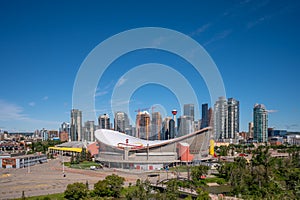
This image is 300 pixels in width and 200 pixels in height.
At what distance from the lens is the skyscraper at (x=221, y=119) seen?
43.5 m

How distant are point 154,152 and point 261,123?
30.4m

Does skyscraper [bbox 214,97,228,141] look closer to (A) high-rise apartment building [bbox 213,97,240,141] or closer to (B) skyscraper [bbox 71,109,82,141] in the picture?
(A) high-rise apartment building [bbox 213,97,240,141]

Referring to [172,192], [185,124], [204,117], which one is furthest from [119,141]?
[204,117]

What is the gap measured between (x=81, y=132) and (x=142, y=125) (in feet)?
54.4

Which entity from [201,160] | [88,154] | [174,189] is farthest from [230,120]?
[174,189]

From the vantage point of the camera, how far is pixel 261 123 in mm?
44812

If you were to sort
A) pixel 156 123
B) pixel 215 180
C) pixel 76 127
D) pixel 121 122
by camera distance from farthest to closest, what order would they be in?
pixel 76 127, pixel 121 122, pixel 156 123, pixel 215 180

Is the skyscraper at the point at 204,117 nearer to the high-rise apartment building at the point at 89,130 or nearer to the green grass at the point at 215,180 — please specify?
the high-rise apartment building at the point at 89,130

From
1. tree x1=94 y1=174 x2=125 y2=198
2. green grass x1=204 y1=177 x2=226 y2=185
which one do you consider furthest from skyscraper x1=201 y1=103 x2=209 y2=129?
tree x1=94 y1=174 x2=125 y2=198

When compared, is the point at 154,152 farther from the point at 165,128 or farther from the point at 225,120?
the point at 225,120

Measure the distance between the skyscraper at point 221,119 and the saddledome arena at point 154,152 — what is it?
2233cm

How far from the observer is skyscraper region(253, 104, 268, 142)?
44531 millimetres

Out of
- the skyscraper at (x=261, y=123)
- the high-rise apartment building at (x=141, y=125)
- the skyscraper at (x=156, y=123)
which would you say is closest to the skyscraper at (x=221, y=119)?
the skyscraper at (x=261, y=123)

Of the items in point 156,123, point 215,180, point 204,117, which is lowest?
point 215,180
